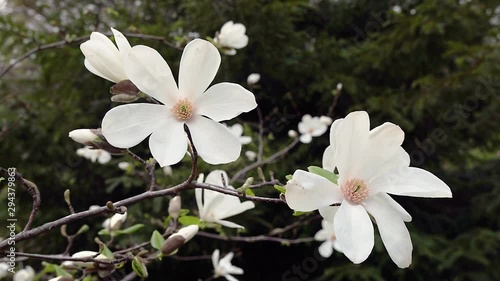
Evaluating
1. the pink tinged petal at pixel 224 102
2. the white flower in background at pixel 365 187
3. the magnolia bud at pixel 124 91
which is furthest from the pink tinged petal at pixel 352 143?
the magnolia bud at pixel 124 91

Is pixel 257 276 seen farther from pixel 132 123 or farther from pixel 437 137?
pixel 132 123

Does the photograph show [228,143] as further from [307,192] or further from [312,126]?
[312,126]

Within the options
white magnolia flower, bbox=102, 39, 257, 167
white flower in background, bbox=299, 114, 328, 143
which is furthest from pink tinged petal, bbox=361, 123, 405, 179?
white flower in background, bbox=299, 114, 328, 143

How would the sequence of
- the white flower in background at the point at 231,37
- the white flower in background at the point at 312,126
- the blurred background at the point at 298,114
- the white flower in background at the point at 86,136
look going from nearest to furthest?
the white flower in background at the point at 86,136 < the white flower in background at the point at 231,37 < the white flower in background at the point at 312,126 < the blurred background at the point at 298,114

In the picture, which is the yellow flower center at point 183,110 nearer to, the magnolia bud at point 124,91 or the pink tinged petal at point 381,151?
the magnolia bud at point 124,91

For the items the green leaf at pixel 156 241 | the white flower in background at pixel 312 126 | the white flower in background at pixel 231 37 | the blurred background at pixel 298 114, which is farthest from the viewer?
the blurred background at pixel 298 114

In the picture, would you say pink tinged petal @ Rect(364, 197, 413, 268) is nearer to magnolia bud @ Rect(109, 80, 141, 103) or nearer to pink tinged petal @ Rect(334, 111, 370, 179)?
pink tinged petal @ Rect(334, 111, 370, 179)

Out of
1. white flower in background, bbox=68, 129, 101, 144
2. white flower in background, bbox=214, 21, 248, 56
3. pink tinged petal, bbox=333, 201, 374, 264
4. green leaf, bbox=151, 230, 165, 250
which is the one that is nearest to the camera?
pink tinged petal, bbox=333, 201, 374, 264

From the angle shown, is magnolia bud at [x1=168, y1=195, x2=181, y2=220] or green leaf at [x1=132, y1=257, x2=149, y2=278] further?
magnolia bud at [x1=168, y1=195, x2=181, y2=220]

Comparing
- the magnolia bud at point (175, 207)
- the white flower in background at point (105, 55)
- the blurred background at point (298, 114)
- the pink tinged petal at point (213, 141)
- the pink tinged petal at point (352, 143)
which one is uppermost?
the white flower in background at point (105, 55)
